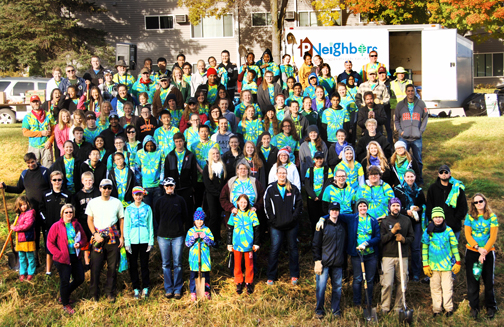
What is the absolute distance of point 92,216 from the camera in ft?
25.8

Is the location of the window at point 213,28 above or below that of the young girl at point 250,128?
above

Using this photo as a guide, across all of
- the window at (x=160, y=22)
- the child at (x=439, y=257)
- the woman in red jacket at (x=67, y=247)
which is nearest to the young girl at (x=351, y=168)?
the child at (x=439, y=257)

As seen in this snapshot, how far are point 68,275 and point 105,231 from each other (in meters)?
0.87

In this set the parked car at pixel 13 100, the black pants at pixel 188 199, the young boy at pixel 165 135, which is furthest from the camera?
the parked car at pixel 13 100

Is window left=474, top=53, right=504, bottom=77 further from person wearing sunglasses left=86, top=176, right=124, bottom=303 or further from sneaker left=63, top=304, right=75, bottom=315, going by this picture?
sneaker left=63, top=304, right=75, bottom=315

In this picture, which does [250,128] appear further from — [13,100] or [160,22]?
[160,22]

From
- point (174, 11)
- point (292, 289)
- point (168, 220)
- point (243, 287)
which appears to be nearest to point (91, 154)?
point (168, 220)

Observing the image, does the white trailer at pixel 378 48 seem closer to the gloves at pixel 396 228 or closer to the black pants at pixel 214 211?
the black pants at pixel 214 211

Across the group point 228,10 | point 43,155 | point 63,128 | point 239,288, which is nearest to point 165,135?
point 63,128

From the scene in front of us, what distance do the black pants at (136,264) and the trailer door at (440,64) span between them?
12959mm

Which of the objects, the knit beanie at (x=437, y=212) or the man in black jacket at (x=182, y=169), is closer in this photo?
the knit beanie at (x=437, y=212)

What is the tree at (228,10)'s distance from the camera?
23922 mm

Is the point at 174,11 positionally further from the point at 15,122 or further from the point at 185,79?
the point at 185,79

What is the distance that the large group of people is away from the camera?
24.9 feet
